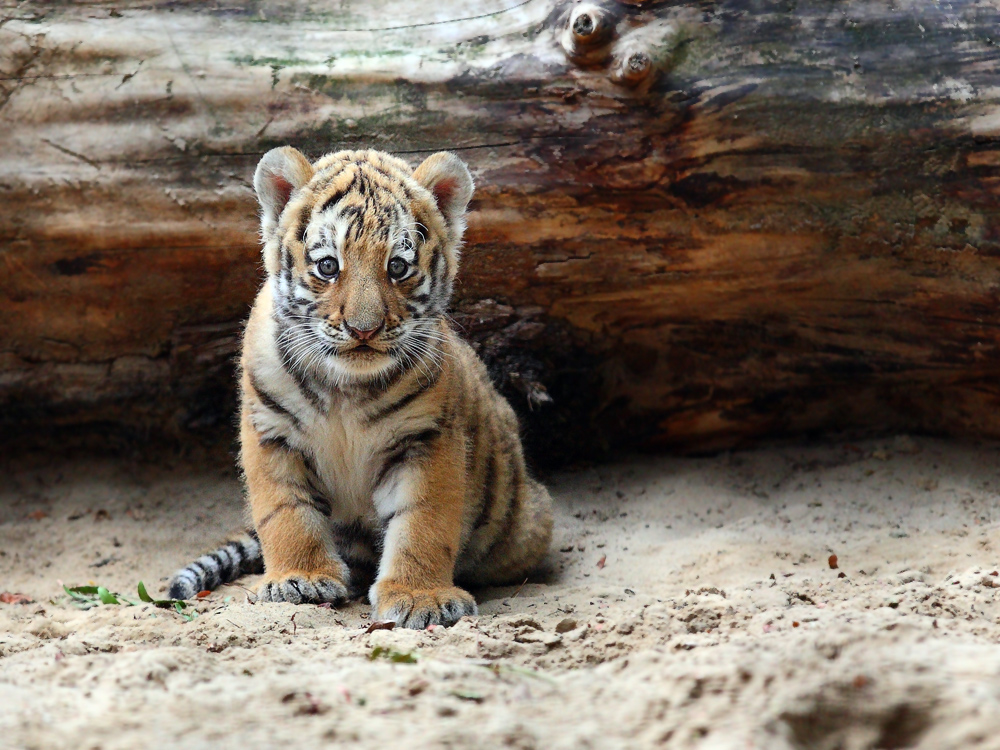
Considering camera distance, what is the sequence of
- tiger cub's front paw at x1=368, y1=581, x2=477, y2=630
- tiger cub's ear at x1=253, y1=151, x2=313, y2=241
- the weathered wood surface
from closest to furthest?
tiger cub's front paw at x1=368, y1=581, x2=477, y2=630, tiger cub's ear at x1=253, y1=151, x2=313, y2=241, the weathered wood surface

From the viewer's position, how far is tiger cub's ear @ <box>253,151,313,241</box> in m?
4.77

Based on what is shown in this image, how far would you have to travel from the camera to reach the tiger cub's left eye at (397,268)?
4.60 meters

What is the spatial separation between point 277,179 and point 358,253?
0.73 metres

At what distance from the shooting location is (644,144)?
5434mm

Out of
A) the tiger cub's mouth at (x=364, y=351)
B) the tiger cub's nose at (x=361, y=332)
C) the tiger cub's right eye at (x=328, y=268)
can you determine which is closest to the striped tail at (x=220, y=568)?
the tiger cub's mouth at (x=364, y=351)

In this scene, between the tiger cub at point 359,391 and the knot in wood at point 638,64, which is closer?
the tiger cub at point 359,391

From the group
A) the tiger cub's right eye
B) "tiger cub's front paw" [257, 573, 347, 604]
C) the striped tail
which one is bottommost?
the striped tail

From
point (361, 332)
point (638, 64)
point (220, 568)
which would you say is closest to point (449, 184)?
point (361, 332)

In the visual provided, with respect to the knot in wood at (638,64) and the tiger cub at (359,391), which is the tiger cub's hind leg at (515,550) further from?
the knot in wood at (638,64)

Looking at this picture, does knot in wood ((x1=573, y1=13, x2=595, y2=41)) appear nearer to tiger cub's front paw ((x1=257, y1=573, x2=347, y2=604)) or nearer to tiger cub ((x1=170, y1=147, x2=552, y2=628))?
tiger cub ((x1=170, y1=147, x2=552, y2=628))

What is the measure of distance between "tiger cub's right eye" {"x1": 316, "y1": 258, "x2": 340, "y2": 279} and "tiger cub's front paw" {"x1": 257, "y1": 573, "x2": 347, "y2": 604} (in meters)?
1.45

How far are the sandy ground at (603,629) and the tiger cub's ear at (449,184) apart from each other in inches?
79.4

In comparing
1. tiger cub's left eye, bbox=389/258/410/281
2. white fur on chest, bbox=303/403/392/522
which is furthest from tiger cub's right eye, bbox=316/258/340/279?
white fur on chest, bbox=303/403/392/522

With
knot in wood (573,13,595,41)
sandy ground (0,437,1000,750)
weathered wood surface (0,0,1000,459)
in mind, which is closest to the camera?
sandy ground (0,437,1000,750)
